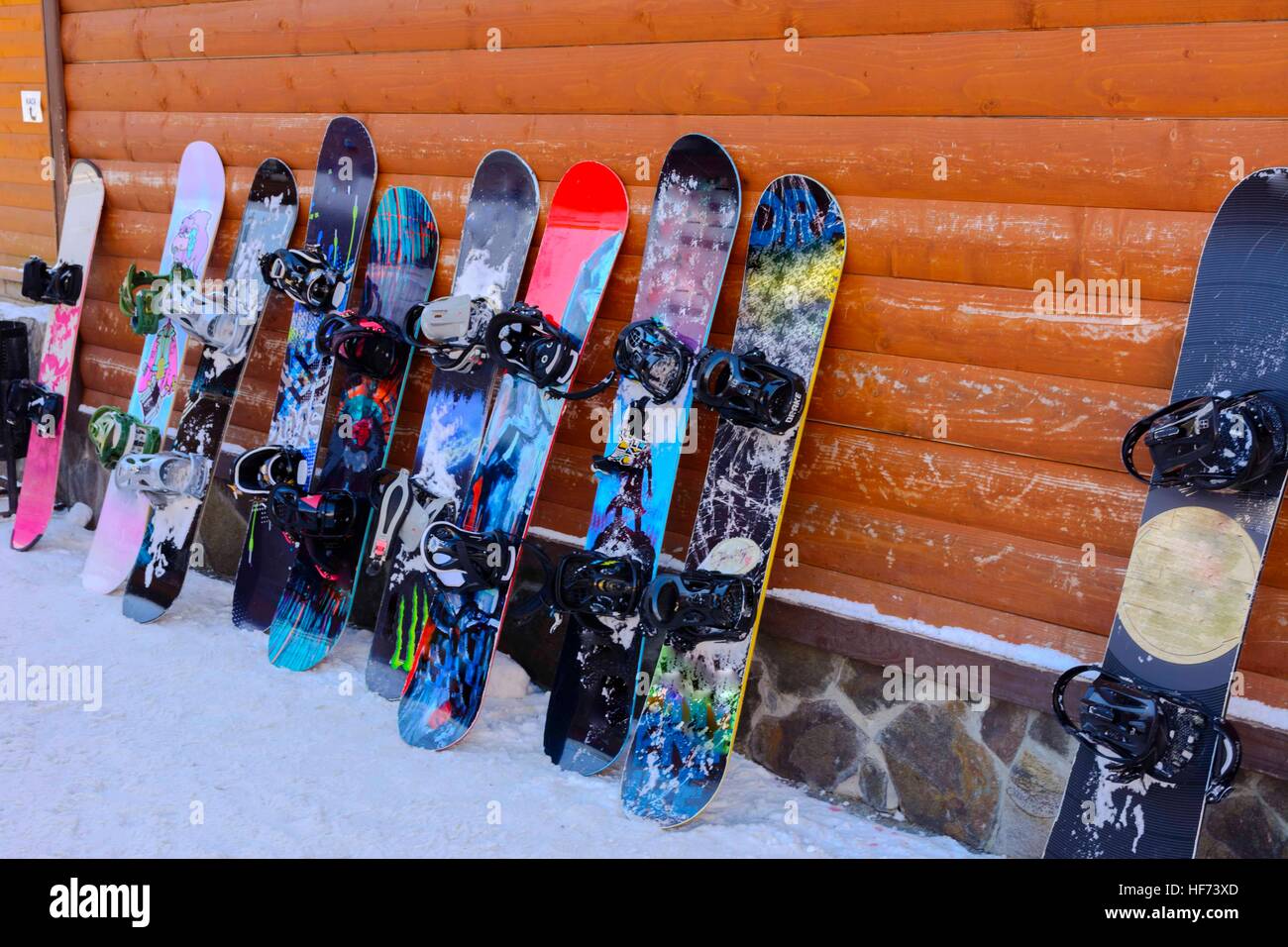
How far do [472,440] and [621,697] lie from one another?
93 cm

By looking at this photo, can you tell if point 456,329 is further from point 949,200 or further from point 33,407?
point 33,407

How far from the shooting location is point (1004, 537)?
8.52 feet

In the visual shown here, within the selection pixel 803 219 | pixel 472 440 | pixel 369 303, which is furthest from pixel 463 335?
pixel 803 219

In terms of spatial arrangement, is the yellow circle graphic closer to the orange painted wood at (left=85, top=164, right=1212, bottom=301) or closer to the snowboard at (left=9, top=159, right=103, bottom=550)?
the orange painted wood at (left=85, top=164, right=1212, bottom=301)

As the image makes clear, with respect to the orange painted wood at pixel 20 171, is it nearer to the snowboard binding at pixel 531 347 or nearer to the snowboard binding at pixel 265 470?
the snowboard binding at pixel 265 470

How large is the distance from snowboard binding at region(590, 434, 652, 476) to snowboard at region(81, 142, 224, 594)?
6.62 feet

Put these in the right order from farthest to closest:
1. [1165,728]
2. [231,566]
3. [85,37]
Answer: [85,37] → [231,566] → [1165,728]

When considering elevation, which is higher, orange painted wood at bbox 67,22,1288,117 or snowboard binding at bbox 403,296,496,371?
orange painted wood at bbox 67,22,1288,117

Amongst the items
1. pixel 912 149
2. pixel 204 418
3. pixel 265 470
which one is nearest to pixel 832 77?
pixel 912 149

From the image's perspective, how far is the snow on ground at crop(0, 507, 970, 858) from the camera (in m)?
2.52

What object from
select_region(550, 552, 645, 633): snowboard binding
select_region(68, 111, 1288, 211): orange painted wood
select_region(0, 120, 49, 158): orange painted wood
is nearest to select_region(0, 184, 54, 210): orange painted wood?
select_region(0, 120, 49, 158): orange painted wood

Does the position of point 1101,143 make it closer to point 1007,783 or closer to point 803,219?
point 803,219

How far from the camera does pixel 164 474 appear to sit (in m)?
3.75

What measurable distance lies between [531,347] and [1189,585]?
176cm
